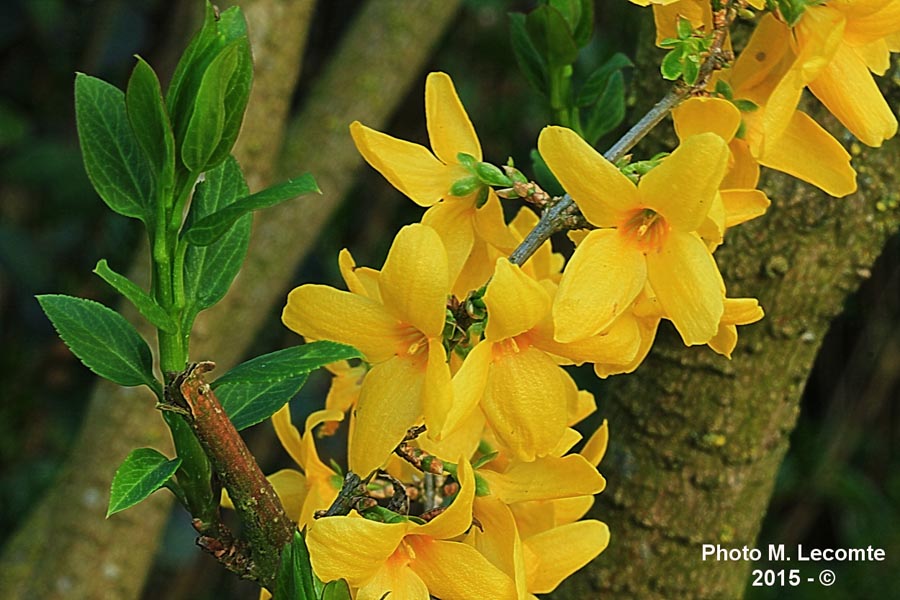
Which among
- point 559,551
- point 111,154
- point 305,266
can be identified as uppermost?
point 111,154

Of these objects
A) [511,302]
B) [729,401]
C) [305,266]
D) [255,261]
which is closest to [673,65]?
[511,302]

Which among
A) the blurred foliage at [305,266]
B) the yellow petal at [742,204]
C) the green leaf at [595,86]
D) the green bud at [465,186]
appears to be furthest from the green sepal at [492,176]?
the blurred foliage at [305,266]

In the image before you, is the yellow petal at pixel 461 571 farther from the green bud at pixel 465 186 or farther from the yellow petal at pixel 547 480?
the green bud at pixel 465 186

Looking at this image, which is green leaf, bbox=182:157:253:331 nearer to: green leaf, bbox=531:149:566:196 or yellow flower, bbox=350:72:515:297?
yellow flower, bbox=350:72:515:297

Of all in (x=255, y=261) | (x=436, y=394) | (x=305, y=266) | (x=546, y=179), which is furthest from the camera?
(x=305, y=266)

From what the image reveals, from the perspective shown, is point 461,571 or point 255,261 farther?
point 255,261

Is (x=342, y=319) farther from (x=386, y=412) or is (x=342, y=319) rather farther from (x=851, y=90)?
(x=851, y=90)

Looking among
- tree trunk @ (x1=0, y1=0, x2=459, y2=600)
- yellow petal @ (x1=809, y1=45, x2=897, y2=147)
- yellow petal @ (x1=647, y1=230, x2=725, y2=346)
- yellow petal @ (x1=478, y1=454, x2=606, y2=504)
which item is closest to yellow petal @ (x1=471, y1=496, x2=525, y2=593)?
yellow petal @ (x1=478, y1=454, x2=606, y2=504)
